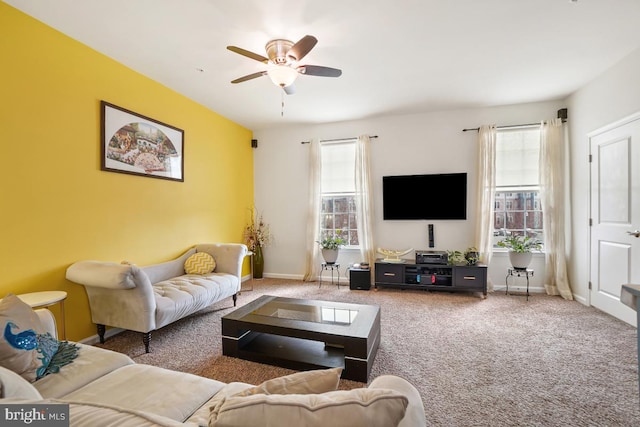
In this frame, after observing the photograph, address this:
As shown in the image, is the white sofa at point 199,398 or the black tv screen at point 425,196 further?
the black tv screen at point 425,196

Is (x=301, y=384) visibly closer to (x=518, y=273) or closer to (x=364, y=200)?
(x=364, y=200)

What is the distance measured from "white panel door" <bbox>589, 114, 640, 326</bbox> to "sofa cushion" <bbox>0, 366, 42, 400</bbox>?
15.1 feet

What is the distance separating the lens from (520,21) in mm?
2443

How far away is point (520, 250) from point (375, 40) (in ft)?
11.0

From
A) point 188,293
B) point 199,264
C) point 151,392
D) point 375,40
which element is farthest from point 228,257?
point 375,40

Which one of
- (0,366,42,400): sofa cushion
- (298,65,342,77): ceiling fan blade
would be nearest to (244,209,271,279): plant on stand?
(298,65,342,77): ceiling fan blade

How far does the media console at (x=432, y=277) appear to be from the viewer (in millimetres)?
4102

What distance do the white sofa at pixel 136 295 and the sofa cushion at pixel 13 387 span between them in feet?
4.69

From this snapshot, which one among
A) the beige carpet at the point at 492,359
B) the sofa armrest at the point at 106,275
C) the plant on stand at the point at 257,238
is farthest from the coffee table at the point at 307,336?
the plant on stand at the point at 257,238

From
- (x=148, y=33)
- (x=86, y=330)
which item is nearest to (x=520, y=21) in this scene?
(x=148, y=33)

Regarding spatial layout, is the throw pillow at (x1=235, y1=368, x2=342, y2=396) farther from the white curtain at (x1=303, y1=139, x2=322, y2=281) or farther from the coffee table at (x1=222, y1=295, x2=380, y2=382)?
the white curtain at (x1=303, y1=139, x2=322, y2=281)

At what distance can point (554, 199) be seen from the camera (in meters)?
4.09

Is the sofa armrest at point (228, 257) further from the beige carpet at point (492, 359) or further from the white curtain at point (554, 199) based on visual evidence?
the white curtain at point (554, 199)

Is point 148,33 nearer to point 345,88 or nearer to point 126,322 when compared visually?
point 345,88
